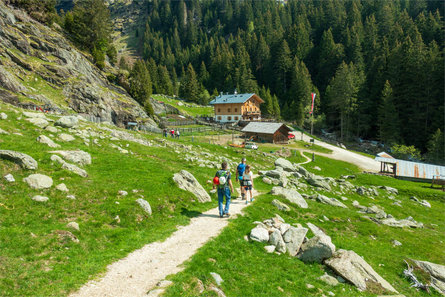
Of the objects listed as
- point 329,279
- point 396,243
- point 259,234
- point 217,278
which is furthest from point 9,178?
point 396,243

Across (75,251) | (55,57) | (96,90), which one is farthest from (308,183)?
(55,57)

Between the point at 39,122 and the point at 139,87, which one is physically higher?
the point at 139,87

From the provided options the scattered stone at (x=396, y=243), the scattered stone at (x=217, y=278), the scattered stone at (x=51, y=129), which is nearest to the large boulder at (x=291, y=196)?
the scattered stone at (x=396, y=243)

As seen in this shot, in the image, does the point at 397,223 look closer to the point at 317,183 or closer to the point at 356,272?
the point at 317,183

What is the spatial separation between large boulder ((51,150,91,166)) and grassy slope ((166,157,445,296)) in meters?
11.2

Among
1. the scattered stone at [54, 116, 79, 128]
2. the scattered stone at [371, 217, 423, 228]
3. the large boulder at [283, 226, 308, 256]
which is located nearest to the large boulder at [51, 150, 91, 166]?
the scattered stone at [54, 116, 79, 128]

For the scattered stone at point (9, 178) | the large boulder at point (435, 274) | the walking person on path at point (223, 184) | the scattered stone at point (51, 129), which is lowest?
the large boulder at point (435, 274)

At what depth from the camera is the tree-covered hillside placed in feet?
243

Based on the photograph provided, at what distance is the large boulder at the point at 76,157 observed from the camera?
15.6 m

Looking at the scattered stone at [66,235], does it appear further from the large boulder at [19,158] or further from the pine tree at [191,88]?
the pine tree at [191,88]

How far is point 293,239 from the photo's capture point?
1208cm

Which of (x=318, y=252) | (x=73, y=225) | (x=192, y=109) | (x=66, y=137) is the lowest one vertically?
(x=318, y=252)

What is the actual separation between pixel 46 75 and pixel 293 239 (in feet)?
168

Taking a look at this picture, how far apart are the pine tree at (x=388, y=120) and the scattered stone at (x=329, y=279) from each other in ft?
257
